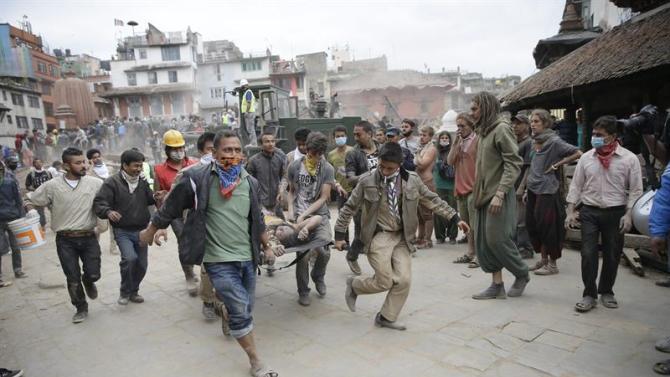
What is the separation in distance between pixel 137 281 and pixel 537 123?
516 cm

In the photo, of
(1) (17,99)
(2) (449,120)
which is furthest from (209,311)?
(1) (17,99)

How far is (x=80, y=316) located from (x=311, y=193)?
2.85 metres

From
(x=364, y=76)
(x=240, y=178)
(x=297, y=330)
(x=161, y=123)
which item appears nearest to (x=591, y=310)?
(x=297, y=330)

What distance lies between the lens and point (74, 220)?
14.5 ft

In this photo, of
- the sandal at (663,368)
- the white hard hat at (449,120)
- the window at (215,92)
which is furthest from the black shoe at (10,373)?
the window at (215,92)

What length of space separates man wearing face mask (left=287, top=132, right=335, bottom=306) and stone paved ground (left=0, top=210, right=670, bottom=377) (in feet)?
0.94

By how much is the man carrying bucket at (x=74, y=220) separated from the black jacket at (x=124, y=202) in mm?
183

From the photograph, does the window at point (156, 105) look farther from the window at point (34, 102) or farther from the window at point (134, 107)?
the window at point (34, 102)

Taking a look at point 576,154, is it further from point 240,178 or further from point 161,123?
point 161,123

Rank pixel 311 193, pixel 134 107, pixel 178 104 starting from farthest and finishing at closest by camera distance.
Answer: pixel 134 107, pixel 178 104, pixel 311 193

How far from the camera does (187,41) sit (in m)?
45.9

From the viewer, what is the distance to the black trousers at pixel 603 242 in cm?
387

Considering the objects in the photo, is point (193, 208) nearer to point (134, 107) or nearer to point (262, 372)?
point (262, 372)

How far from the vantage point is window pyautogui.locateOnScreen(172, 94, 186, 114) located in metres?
44.1
